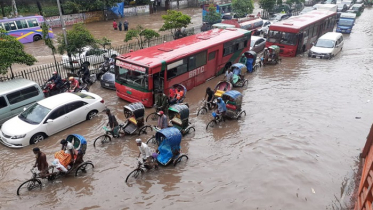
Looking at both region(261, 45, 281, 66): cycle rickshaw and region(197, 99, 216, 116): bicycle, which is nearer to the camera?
region(197, 99, 216, 116): bicycle

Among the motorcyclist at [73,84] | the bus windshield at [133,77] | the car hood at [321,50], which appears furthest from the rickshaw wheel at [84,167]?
the car hood at [321,50]

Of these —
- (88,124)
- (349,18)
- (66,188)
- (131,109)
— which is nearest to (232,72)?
(131,109)

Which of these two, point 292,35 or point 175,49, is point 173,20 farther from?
point 292,35

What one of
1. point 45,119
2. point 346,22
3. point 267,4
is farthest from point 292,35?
point 45,119

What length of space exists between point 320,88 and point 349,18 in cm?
2093

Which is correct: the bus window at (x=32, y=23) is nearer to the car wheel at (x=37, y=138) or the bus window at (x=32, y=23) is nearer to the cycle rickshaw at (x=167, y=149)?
the car wheel at (x=37, y=138)

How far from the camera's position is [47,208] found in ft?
25.8

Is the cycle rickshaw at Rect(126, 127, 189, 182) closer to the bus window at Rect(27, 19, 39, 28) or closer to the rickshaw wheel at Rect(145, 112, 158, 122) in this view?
the rickshaw wheel at Rect(145, 112, 158, 122)

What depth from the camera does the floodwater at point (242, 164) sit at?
318 inches

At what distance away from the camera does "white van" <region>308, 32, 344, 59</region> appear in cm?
2178

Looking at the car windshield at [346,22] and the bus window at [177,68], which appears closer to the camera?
the bus window at [177,68]

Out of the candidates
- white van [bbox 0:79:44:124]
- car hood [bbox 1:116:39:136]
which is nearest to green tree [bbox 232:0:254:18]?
white van [bbox 0:79:44:124]

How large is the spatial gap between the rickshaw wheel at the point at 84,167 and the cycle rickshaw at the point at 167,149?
59.6 inches

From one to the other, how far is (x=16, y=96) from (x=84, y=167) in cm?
558
